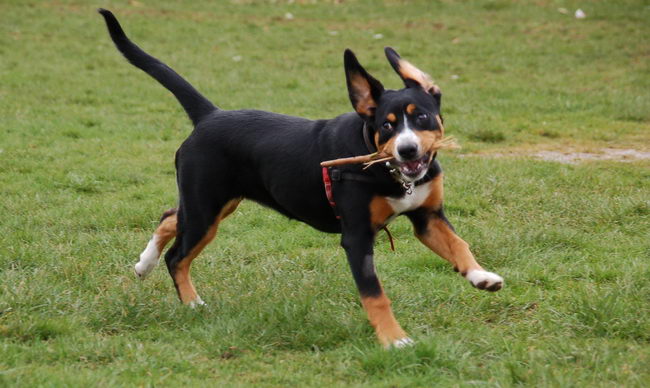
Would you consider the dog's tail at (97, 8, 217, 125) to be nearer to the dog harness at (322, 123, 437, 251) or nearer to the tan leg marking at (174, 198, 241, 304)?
the tan leg marking at (174, 198, 241, 304)

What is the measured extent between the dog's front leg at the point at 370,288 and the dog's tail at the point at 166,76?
1.47 m

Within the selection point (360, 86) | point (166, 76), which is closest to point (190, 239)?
point (166, 76)

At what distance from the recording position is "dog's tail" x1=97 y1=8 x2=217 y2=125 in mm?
5609

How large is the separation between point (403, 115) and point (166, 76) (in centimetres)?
182

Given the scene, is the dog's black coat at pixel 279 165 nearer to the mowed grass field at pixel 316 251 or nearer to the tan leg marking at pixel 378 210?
the tan leg marking at pixel 378 210

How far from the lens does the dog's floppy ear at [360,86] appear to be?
4791mm

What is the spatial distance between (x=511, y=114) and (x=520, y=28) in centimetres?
746

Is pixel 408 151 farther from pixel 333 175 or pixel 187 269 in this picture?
pixel 187 269

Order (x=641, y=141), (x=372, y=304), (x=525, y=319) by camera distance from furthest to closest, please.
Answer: (x=641, y=141) < (x=525, y=319) < (x=372, y=304)

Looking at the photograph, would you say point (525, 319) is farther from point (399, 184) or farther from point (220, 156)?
point (220, 156)

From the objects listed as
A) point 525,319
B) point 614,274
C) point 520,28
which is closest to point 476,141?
point 614,274

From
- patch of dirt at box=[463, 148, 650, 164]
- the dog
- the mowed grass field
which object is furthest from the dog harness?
patch of dirt at box=[463, 148, 650, 164]

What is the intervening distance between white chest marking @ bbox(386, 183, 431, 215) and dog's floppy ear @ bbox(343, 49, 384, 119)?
0.49m

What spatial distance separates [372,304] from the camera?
15.0 ft
